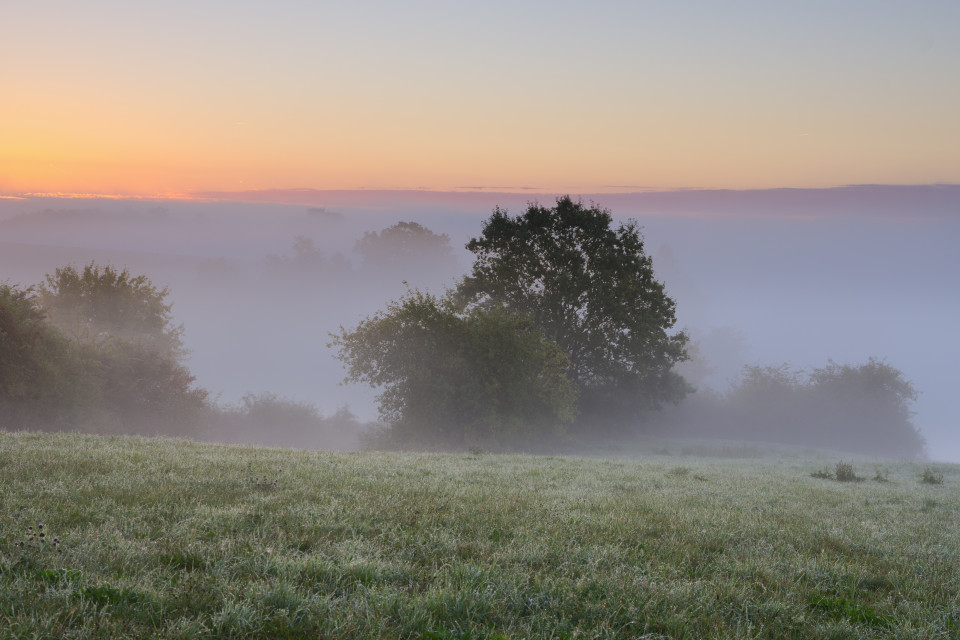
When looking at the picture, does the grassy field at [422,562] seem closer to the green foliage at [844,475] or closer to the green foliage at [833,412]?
the green foliage at [844,475]

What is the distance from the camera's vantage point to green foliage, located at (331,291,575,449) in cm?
3788

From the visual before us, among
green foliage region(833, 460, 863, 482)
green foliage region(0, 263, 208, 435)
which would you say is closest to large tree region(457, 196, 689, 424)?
green foliage region(833, 460, 863, 482)

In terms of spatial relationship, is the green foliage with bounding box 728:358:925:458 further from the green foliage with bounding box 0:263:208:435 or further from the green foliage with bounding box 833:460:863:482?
the green foliage with bounding box 0:263:208:435

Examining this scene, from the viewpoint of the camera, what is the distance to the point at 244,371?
160 m

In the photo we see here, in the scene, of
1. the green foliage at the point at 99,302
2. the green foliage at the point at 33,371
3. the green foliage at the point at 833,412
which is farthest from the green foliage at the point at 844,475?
the green foliage at the point at 833,412

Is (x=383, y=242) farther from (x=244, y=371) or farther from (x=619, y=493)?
(x=619, y=493)

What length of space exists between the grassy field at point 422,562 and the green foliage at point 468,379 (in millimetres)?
27201

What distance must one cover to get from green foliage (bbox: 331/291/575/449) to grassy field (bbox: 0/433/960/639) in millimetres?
27201

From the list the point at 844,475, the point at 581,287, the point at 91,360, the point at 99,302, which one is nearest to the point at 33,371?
the point at 91,360

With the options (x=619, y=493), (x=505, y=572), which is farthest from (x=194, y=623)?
(x=619, y=493)

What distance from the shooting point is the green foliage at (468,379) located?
37875 mm

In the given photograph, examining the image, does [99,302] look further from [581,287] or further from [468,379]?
[581,287]

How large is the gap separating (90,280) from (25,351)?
2435 cm

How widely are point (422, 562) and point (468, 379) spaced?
1287 inches
